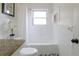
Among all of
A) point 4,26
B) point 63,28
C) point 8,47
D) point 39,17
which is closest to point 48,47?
point 63,28

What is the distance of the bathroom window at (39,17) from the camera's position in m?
1.62

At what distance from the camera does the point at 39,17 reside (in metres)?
1.63

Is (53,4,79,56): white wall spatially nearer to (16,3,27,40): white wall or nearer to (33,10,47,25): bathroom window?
(33,10,47,25): bathroom window

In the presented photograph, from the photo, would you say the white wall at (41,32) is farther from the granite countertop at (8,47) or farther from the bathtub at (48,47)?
the granite countertop at (8,47)

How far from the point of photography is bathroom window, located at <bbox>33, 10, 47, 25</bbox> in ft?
5.32

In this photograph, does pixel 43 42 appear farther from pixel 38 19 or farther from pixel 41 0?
pixel 41 0

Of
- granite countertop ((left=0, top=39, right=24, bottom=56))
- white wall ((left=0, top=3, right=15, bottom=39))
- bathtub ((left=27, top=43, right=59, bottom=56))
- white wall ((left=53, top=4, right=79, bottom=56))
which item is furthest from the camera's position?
bathtub ((left=27, top=43, right=59, bottom=56))

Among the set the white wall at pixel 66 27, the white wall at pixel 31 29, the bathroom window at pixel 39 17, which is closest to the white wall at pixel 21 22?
the white wall at pixel 31 29

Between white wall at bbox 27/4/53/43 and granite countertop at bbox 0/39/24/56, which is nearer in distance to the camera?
granite countertop at bbox 0/39/24/56

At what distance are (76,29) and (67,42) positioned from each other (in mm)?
240

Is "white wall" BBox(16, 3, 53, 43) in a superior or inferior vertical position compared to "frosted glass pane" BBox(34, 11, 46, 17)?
inferior

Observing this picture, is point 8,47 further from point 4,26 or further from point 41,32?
point 41,32

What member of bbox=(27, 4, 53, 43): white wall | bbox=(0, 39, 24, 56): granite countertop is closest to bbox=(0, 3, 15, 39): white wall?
bbox=(0, 39, 24, 56): granite countertop

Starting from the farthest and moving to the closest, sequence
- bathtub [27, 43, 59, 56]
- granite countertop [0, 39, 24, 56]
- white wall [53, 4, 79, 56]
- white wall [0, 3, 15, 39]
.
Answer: bathtub [27, 43, 59, 56] < white wall [53, 4, 79, 56] < white wall [0, 3, 15, 39] < granite countertop [0, 39, 24, 56]
